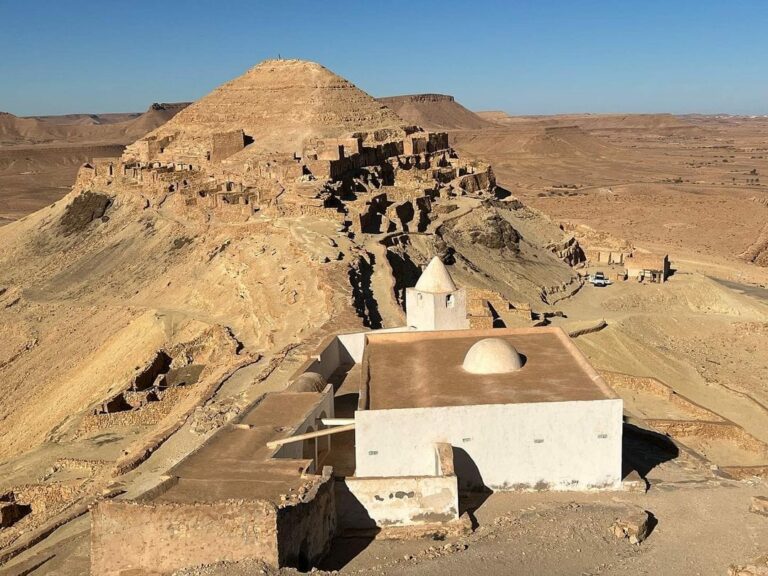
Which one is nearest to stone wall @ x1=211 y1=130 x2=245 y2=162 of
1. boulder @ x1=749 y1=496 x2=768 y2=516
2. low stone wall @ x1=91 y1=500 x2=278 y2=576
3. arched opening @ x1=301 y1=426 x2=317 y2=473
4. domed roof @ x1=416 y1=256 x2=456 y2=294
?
domed roof @ x1=416 y1=256 x2=456 y2=294

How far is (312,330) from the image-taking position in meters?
19.0

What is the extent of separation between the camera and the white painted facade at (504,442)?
37.4ft

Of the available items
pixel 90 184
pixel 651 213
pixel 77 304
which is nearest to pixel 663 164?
pixel 651 213

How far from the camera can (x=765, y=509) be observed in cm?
1124

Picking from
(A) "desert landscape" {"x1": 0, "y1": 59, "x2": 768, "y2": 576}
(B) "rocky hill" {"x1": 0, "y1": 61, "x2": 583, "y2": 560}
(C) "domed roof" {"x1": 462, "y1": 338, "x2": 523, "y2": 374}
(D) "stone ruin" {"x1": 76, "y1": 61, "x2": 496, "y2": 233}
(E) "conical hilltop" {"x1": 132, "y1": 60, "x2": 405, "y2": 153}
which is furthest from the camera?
(E) "conical hilltop" {"x1": 132, "y1": 60, "x2": 405, "y2": 153}

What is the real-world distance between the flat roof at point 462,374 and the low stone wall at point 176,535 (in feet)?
9.75

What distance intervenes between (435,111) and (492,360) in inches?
5331

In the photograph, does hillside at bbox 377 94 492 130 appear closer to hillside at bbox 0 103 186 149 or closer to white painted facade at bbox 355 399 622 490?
hillside at bbox 0 103 186 149

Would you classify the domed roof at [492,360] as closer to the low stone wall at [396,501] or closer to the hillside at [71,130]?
the low stone wall at [396,501]

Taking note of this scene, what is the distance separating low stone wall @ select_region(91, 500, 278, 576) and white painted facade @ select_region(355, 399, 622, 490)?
2494mm

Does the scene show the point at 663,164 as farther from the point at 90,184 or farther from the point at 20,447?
the point at 20,447

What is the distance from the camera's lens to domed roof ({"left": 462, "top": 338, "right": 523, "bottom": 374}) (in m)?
12.9

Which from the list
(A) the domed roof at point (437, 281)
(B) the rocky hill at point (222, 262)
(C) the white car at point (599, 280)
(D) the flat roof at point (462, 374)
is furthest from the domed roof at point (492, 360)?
(C) the white car at point (599, 280)

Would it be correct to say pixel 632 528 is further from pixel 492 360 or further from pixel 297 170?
pixel 297 170
